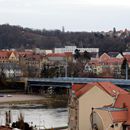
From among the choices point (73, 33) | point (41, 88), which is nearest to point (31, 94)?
point (41, 88)

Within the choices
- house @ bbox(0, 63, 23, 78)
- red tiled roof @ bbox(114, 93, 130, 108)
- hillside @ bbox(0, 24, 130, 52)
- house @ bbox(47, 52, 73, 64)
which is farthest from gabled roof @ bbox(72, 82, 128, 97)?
hillside @ bbox(0, 24, 130, 52)

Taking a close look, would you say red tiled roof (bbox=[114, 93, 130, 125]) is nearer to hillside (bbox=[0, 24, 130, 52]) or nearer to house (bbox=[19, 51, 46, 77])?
house (bbox=[19, 51, 46, 77])

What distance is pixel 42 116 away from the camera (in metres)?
36.7

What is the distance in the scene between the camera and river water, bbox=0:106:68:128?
32.2 meters

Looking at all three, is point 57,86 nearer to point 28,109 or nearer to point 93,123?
point 28,109

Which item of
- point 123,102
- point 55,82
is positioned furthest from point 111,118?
point 55,82

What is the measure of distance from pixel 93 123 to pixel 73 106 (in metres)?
4.88

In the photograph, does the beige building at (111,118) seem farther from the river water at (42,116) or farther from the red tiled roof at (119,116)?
the river water at (42,116)

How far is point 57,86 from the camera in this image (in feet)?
191

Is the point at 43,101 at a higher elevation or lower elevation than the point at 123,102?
lower

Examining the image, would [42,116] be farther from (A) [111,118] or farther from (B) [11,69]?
(B) [11,69]

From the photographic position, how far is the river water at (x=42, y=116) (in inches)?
1268

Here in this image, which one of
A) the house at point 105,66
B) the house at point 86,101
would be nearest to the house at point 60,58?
the house at point 105,66

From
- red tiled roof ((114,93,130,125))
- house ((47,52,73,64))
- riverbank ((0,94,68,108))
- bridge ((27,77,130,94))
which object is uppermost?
house ((47,52,73,64))
